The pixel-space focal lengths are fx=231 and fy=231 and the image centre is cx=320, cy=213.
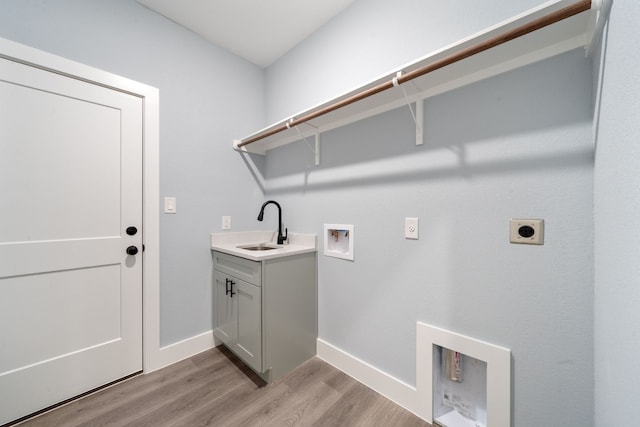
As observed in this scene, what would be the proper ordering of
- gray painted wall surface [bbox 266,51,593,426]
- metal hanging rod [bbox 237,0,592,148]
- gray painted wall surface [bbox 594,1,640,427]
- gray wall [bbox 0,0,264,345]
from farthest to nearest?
gray wall [bbox 0,0,264,345] → gray painted wall surface [bbox 266,51,593,426] → metal hanging rod [bbox 237,0,592,148] → gray painted wall surface [bbox 594,1,640,427]

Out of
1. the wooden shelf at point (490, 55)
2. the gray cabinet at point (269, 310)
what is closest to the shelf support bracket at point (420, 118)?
the wooden shelf at point (490, 55)

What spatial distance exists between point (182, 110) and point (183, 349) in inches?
72.0

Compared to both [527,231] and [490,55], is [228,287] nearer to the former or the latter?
[527,231]

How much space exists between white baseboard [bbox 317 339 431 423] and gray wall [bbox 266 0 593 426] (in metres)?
0.05

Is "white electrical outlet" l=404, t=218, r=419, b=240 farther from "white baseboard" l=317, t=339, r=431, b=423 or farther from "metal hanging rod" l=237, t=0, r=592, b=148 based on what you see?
"white baseboard" l=317, t=339, r=431, b=423

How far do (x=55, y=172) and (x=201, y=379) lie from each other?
1535 millimetres

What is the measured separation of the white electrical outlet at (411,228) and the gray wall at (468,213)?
3 cm

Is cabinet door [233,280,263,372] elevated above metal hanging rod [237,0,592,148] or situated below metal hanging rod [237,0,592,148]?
below

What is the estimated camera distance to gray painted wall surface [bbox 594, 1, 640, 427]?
0.49m

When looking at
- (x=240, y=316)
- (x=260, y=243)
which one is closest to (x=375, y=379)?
(x=240, y=316)

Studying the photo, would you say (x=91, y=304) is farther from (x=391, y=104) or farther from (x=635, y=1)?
(x=635, y=1)

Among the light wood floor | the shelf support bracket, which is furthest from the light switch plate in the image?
the light wood floor

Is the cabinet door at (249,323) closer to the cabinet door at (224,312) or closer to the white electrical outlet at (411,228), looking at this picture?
the cabinet door at (224,312)

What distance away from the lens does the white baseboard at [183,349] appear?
1.65 meters
